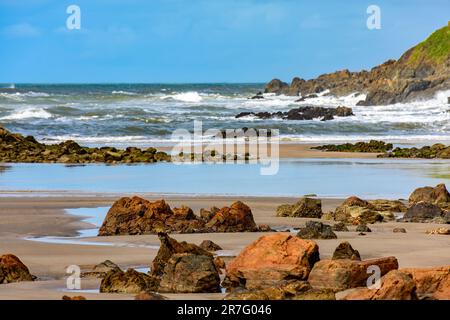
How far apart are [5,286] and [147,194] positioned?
8.76 meters

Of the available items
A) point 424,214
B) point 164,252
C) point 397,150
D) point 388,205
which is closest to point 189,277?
point 164,252

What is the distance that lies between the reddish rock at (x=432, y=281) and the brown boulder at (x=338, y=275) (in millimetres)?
412

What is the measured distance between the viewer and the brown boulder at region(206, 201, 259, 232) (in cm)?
1208

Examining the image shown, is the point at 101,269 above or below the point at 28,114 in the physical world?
below

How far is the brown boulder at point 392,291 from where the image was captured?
666 centimetres

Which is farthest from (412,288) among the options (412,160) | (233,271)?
(412,160)

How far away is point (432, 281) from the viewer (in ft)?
24.7

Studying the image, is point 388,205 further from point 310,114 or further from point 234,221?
point 310,114

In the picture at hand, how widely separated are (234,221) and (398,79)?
62.7 m

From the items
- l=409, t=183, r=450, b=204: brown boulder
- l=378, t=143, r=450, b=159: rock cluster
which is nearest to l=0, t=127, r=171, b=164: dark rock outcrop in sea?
l=378, t=143, r=450, b=159: rock cluster

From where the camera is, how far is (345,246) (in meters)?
9.26

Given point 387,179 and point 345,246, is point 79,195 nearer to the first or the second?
point 387,179

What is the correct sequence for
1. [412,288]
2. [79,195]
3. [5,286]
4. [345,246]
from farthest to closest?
1. [79,195]
2. [345,246]
3. [5,286]
4. [412,288]

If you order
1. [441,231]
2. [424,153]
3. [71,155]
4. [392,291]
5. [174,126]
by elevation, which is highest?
[174,126]
